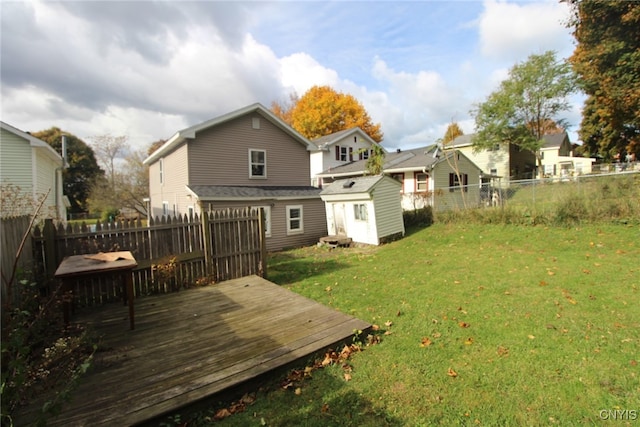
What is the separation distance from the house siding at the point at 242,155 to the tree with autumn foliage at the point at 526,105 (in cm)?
2267

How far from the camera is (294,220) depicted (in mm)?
15266

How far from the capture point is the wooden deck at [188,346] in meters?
2.74

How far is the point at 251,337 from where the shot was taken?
157 inches

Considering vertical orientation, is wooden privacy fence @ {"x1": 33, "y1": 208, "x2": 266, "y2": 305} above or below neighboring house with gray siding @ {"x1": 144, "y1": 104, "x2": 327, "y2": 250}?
below

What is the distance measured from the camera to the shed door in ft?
47.7

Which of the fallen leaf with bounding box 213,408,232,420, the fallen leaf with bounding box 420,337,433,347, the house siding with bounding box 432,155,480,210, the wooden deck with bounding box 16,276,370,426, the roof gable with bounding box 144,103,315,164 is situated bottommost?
the fallen leaf with bounding box 213,408,232,420

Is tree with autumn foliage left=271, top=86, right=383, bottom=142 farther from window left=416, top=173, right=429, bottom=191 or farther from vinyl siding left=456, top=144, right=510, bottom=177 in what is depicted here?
window left=416, top=173, right=429, bottom=191

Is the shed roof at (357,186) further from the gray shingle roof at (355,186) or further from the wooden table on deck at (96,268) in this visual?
the wooden table on deck at (96,268)

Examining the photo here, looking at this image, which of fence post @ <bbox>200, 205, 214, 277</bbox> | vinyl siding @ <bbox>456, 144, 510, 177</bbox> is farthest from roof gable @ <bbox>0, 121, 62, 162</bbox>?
vinyl siding @ <bbox>456, 144, 510, 177</bbox>

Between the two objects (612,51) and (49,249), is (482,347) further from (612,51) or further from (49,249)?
(612,51)

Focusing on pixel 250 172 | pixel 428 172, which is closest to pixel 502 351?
pixel 250 172

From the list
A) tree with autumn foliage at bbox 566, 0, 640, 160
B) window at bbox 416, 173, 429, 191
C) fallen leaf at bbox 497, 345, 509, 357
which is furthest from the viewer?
window at bbox 416, 173, 429, 191

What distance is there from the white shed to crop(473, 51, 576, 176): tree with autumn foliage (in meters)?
22.3

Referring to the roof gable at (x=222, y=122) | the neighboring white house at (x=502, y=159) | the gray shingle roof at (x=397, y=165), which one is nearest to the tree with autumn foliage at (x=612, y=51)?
the gray shingle roof at (x=397, y=165)
